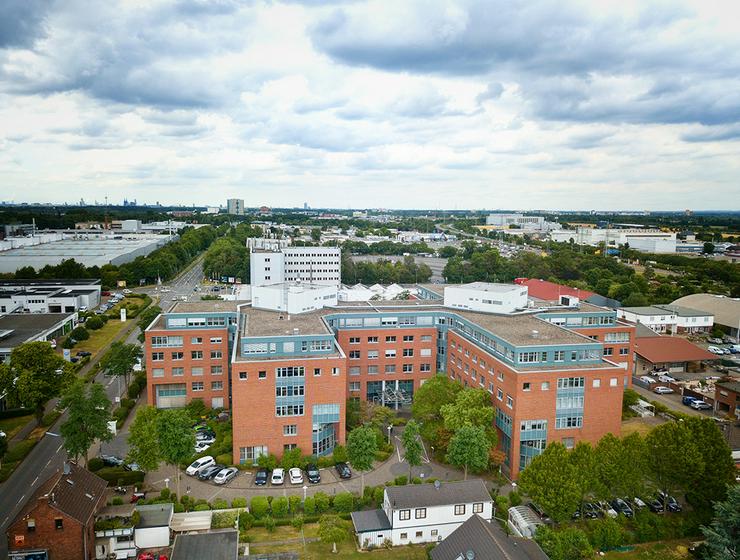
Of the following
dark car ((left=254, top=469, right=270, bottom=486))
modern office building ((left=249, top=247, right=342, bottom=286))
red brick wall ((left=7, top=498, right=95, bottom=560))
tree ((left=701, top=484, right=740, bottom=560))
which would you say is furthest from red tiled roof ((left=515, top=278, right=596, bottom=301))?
red brick wall ((left=7, top=498, right=95, bottom=560))

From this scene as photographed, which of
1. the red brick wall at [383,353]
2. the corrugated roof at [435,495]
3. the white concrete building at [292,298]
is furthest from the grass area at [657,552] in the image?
the white concrete building at [292,298]

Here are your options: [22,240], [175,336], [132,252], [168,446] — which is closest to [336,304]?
[175,336]

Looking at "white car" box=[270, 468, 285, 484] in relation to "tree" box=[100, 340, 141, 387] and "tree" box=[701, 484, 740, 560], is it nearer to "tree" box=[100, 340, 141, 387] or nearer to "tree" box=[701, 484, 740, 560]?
"tree" box=[100, 340, 141, 387]

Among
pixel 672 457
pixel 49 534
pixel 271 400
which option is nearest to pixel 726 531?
pixel 672 457

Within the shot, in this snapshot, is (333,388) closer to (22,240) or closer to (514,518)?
(514,518)

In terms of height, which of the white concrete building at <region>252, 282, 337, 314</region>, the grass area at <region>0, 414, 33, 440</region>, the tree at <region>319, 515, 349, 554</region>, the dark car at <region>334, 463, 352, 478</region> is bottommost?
the dark car at <region>334, 463, 352, 478</region>

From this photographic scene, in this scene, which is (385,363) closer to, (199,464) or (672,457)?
(199,464)

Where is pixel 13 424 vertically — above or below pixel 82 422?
below

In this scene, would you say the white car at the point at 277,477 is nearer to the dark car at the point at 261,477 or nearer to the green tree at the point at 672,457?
the dark car at the point at 261,477
